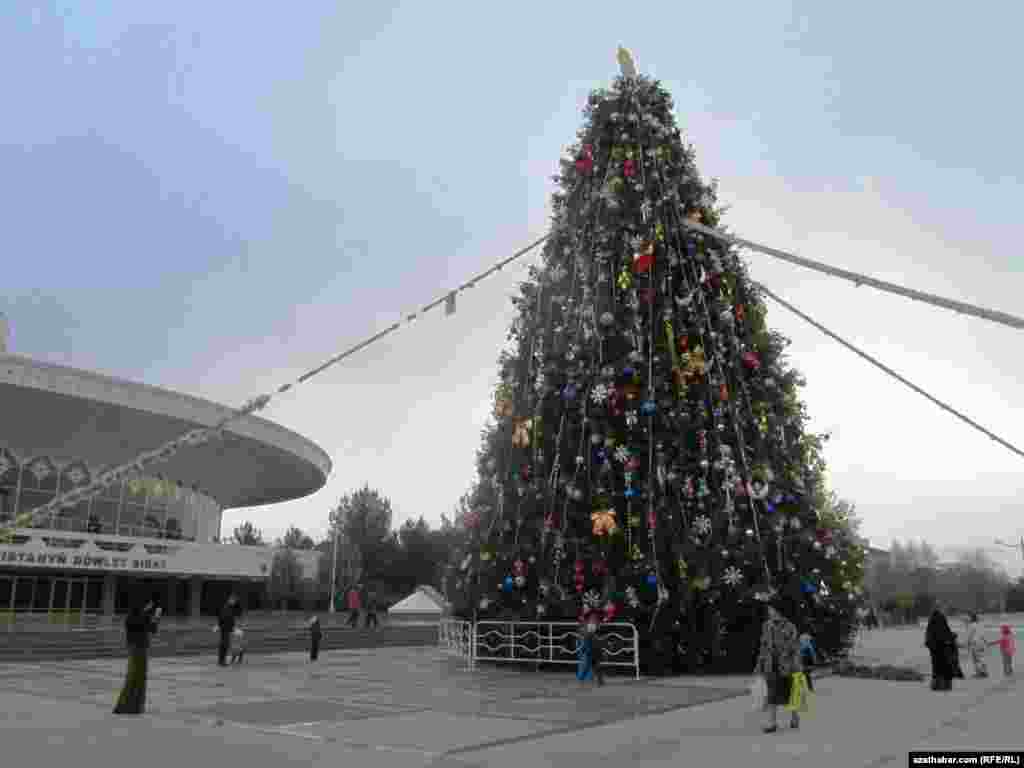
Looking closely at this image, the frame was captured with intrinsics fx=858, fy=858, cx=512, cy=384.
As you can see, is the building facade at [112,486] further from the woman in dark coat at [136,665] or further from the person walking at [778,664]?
the person walking at [778,664]

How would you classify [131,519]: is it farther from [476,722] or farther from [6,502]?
[476,722]

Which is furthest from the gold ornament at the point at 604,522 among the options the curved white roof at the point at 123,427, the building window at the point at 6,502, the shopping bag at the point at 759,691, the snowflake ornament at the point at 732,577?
the building window at the point at 6,502

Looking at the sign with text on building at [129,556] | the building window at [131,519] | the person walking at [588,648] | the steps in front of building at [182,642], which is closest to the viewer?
the person walking at [588,648]

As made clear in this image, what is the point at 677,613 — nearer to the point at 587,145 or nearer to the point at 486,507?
the point at 486,507

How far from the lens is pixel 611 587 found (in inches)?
559

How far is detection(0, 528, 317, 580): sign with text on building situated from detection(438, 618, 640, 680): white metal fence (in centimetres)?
2448

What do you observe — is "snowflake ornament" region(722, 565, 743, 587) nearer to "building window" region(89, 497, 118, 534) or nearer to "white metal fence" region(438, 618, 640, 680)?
"white metal fence" region(438, 618, 640, 680)

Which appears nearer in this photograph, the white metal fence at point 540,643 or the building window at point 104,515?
the white metal fence at point 540,643

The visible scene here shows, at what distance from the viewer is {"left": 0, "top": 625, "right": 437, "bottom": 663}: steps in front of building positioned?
798 inches

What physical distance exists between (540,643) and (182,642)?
1211cm

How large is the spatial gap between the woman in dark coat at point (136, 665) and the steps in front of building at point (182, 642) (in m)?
11.5

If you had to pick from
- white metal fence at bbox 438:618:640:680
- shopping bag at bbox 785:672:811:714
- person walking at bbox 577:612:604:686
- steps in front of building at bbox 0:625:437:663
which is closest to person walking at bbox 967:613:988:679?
white metal fence at bbox 438:618:640:680

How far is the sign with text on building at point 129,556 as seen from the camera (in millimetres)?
33719

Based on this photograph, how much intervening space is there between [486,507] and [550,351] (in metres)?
3.13
